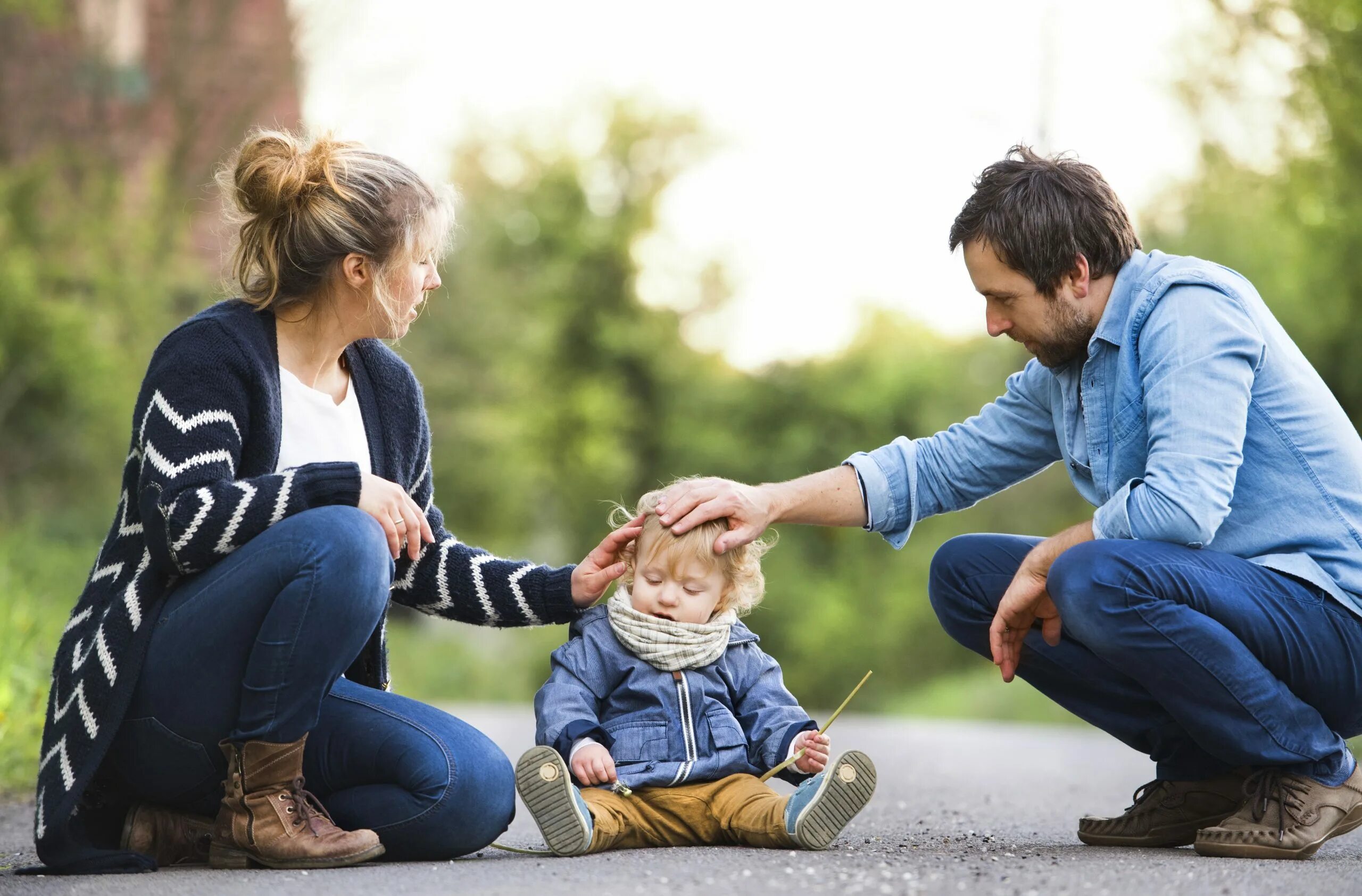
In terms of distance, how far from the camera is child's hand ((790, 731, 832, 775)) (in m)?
3.08

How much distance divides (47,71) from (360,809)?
1052cm

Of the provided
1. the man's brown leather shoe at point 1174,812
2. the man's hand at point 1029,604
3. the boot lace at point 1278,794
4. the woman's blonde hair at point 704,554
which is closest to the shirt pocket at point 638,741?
the woman's blonde hair at point 704,554

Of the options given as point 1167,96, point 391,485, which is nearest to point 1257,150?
point 1167,96

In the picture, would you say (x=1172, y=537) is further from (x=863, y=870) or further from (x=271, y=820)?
(x=271, y=820)

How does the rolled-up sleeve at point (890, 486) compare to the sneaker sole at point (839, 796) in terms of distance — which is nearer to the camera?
the sneaker sole at point (839, 796)

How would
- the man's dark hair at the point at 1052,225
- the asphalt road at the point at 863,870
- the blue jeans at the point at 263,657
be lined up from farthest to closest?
the man's dark hair at the point at 1052,225, the blue jeans at the point at 263,657, the asphalt road at the point at 863,870

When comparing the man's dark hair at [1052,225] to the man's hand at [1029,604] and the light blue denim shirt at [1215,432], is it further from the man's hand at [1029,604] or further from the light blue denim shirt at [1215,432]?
the man's hand at [1029,604]

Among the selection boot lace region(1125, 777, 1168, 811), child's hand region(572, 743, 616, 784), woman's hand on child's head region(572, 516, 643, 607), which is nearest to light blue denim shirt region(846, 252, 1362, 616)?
boot lace region(1125, 777, 1168, 811)

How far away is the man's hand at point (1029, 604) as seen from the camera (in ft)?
10.2

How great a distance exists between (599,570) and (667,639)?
0.24 metres

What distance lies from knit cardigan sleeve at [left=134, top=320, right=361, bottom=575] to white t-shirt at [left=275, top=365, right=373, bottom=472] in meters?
0.16

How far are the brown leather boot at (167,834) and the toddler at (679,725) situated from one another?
74 cm

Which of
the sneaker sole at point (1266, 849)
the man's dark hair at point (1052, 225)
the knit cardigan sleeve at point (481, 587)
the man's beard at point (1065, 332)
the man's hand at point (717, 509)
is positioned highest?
the man's dark hair at point (1052, 225)

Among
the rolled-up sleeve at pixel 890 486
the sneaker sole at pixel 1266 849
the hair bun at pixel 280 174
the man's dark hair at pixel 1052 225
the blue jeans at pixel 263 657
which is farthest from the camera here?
the rolled-up sleeve at pixel 890 486
